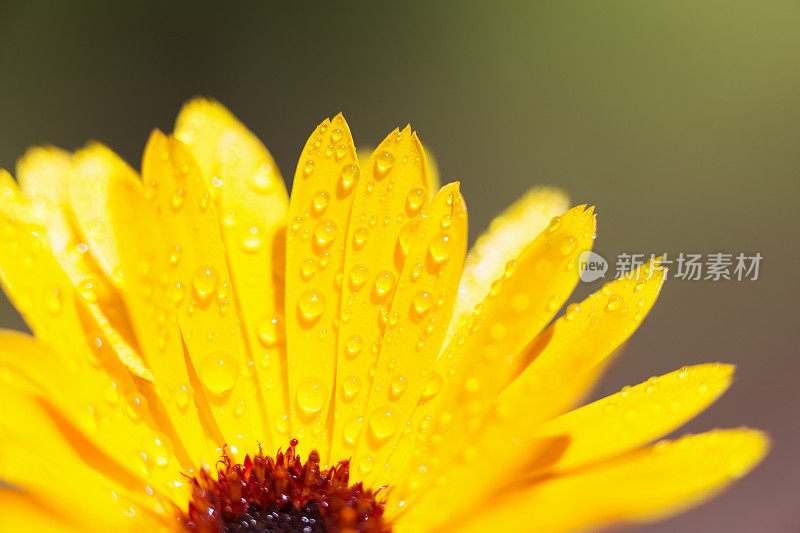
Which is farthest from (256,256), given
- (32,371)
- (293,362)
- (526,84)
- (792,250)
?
(792,250)

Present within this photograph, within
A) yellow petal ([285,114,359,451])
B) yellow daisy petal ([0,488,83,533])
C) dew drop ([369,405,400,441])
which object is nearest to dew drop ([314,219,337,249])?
yellow petal ([285,114,359,451])

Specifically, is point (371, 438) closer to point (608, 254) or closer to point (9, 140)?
point (608, 254)

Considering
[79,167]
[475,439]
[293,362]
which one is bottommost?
[475,439]

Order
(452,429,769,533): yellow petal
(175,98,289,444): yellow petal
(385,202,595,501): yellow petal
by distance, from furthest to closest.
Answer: (175,98,289,444): yellow petal < (385,202,595,501): yellow petal < (452,429,769,533): yellow petal

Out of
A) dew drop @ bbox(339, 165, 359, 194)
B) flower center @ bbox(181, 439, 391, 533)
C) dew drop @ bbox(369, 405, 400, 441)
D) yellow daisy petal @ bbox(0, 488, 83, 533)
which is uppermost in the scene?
dew drop @ bbox(339, 165, 359, 194)

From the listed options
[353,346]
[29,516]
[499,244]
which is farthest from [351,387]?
[29,516]

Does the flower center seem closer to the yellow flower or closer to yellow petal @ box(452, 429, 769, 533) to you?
the yellow flower

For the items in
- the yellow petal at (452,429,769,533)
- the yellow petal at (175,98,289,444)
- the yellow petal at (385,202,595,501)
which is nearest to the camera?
the yellow petal at (452,429,769,533)
